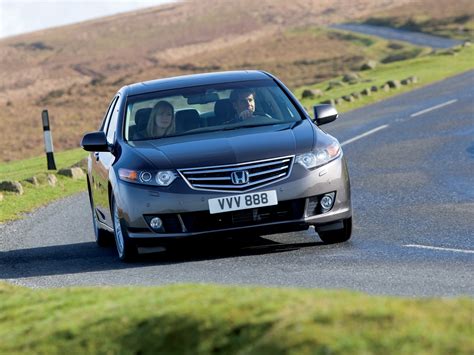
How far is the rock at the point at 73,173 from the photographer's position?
2105cm

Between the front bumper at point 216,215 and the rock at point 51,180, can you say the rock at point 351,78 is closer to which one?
the rock at point 51,180

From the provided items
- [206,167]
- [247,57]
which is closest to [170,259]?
[206,167]

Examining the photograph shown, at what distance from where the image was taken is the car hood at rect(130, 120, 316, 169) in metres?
10.3

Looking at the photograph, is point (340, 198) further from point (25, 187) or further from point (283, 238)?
point (25, 187)

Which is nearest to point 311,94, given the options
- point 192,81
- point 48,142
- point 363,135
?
A: point 363,135

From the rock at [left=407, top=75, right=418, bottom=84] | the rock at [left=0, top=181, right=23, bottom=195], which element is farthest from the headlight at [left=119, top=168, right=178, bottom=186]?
the rock at [left=407, top=75, right=418, bottom=84]

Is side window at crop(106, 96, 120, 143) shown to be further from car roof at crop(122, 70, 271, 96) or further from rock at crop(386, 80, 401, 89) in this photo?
rock at crop(386, 80, 401, 89)

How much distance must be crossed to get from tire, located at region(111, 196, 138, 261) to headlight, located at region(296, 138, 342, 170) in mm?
1556

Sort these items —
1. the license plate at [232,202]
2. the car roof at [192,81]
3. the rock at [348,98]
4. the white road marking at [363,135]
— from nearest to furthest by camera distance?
the license plate at [232,202] → the car roof at [192,81] → the white road marking at [363,135] → the rock at [348,98]

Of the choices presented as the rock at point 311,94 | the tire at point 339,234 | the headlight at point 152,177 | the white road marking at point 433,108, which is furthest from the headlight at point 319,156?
the rock at point 311,94

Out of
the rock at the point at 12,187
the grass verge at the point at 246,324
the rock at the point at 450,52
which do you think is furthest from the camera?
the rock at the point at 450,52

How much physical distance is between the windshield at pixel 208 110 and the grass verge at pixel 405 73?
60.2 feet

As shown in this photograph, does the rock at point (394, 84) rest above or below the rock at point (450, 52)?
above

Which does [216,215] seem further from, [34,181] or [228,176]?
[34,181]
